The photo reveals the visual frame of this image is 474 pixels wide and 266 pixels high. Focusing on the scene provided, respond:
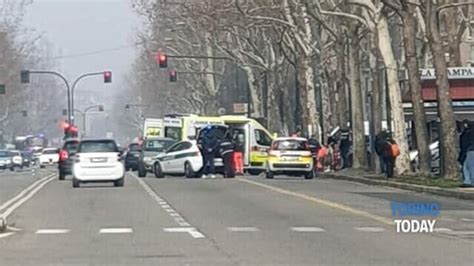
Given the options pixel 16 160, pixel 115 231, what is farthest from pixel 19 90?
pixel 115 231

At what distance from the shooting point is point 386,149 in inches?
1697

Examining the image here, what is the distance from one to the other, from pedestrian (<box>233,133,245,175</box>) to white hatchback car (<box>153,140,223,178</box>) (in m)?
3.58

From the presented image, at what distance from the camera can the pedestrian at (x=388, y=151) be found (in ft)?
141

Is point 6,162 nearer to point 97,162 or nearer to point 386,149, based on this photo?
point 97,162

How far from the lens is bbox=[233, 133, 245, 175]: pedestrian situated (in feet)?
184

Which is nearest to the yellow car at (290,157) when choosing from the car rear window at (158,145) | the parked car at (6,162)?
the car rear window at (158,145)

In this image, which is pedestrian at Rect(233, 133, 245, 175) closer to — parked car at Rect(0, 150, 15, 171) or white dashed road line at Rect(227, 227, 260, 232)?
white dashed road line at Rect(227, 227, 260, 232)

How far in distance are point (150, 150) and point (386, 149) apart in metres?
17.6

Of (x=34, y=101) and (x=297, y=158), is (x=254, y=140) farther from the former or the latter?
(x=34, y=101)

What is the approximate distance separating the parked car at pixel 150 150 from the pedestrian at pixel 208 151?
5435 mm

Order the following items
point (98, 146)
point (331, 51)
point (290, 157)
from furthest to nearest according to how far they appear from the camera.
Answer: point (331, 51)
point (290, 157)
point (98, 146)

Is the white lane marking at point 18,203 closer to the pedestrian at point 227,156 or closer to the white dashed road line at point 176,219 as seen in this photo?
the white dashed road line at point 176,219

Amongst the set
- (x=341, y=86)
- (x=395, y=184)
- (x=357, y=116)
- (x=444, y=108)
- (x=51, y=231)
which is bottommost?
(x=395, y=184)

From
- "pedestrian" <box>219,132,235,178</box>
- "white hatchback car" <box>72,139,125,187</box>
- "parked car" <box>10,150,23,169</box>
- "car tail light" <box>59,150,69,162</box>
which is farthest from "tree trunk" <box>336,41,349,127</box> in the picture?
"parked car" <box>10,150,23,169</box>
